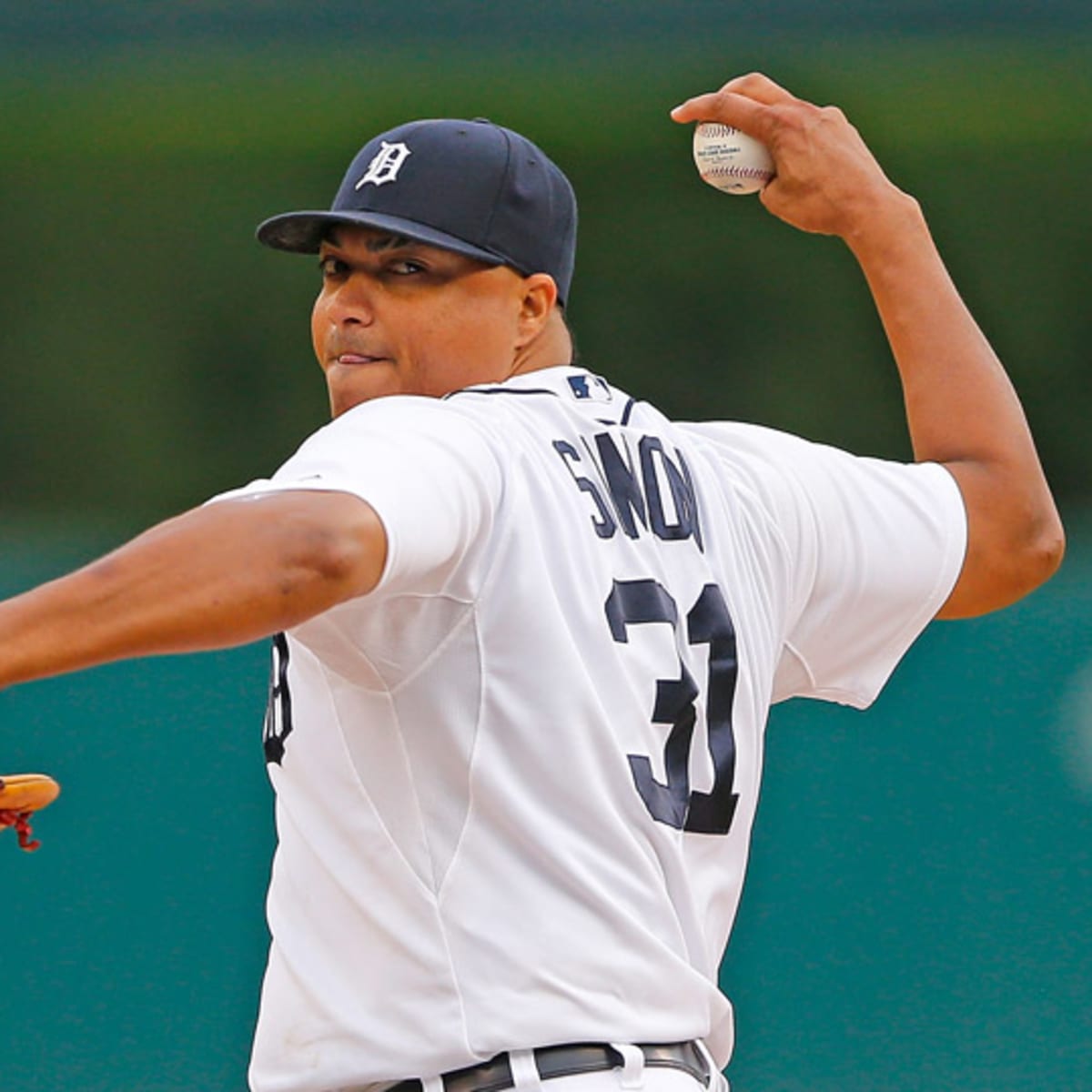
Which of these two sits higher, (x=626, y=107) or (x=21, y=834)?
(x=626, y=107)

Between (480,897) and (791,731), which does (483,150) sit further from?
(791,731)

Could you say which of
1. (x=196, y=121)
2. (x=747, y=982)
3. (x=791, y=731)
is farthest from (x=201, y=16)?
(x=747, y=982)

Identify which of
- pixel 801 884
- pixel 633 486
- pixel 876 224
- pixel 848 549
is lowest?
pixel 801 884

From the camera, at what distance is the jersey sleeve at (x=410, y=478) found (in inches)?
59.1

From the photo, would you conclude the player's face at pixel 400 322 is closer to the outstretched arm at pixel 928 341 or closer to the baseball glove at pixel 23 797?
the outstretched arm at pixel 928 341

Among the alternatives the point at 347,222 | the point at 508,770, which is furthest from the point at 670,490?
the point at 347,222

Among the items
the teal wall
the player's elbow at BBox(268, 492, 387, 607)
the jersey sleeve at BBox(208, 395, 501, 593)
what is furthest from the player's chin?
the teal wall

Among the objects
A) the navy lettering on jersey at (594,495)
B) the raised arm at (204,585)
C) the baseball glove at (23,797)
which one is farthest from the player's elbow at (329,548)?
the navy lettering on jersey at (594,495)

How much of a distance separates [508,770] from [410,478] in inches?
13.4

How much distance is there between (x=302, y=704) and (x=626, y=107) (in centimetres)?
358

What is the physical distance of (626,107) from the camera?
204 inches

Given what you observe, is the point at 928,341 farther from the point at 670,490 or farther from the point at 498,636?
the point at 498,636

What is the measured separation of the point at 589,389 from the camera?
2055 mm

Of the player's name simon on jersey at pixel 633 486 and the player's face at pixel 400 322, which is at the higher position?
the player's face at pixel 400 322
